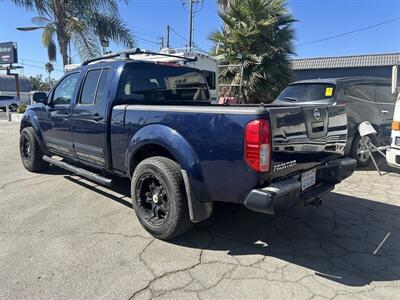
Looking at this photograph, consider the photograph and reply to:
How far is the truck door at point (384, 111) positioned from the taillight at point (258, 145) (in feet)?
18.1

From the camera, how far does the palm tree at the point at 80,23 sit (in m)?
17.3

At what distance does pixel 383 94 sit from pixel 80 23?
14648 mm

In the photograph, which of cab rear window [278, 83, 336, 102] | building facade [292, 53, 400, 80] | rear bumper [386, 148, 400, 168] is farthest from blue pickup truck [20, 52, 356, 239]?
building facade [292, 53, 400, 80]

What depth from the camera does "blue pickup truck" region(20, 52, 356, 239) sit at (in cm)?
302

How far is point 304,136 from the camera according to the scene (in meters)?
3.42

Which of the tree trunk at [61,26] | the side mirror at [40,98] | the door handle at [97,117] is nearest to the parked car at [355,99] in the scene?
the door handle at [97,117]

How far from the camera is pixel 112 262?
10.7 ft

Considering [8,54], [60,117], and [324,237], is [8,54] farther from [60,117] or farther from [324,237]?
[324,237]

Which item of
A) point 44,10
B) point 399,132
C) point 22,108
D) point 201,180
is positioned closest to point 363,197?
point 399,132

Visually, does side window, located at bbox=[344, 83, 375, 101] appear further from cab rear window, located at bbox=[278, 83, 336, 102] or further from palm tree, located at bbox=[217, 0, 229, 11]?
palm tree, located at bbox=[217, 0, 229, 11]

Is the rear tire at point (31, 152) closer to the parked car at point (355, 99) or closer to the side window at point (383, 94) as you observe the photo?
the parked car at point (355, 99)

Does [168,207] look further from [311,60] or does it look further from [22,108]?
[311,60]

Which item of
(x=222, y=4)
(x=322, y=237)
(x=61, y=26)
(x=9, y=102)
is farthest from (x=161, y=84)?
(x=9, y=102)

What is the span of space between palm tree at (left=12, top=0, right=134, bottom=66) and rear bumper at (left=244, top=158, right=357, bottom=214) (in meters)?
16.2
